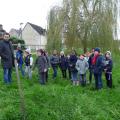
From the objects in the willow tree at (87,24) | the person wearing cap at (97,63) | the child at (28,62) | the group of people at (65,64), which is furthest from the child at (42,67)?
the willow tree at (87,24)

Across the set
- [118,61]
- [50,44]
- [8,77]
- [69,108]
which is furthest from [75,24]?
[69,108]

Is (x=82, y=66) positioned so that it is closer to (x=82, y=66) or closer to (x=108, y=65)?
(x=82, y=66)

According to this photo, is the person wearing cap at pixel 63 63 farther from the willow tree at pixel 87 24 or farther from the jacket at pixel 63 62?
the willow tree at pixel 87 24

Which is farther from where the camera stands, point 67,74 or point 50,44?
point 50,44

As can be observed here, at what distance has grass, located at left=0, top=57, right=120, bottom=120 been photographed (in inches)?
360

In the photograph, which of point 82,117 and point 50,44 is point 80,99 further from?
point 50,44

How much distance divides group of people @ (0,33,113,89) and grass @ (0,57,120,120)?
903 millimetres

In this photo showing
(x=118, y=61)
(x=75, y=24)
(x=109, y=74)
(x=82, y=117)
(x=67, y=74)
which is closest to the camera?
(x=82, y=117)

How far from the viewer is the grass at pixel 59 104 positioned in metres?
9.14

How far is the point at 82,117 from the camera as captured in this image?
9398mm

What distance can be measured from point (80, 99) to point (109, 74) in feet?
11.3

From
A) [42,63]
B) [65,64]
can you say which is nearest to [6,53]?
[42,63]

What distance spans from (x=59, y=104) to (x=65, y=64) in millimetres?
6330

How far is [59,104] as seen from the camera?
10.0 m
